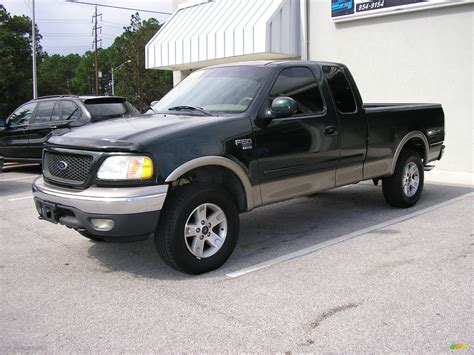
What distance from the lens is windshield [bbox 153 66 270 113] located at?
16.8 ft

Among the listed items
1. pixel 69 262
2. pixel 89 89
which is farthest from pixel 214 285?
pixel 89 89

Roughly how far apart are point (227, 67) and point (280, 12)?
754 cm

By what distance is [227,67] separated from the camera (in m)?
5.70

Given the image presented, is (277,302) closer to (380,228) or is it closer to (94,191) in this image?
(94,191)

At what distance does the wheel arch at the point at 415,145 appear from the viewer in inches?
264

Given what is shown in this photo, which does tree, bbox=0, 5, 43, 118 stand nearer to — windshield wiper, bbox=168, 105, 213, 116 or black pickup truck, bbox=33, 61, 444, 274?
windshield wiper, bbox=168, 105, 213, 116

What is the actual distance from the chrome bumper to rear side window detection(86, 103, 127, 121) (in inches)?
249

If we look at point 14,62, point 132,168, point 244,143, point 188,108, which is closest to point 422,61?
point 188,108

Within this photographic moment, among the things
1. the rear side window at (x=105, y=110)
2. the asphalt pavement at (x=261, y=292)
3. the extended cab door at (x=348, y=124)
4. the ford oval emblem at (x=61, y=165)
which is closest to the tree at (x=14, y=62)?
the rear side window at (x=105, y=110)

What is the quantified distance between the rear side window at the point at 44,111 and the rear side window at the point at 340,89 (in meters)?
7.16

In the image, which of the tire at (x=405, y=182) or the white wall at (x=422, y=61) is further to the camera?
the white wall at (x=422, y=61)

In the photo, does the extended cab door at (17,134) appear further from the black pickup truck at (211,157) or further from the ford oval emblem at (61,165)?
the ford oval emblem at (61,165)

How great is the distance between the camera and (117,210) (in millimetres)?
4031

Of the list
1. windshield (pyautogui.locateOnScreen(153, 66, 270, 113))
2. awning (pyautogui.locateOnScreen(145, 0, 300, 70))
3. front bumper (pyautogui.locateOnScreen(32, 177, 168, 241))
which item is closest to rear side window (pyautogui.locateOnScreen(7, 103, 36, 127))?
awning (pyautogui.locateOnScreen(145, 0, 300, 70))
